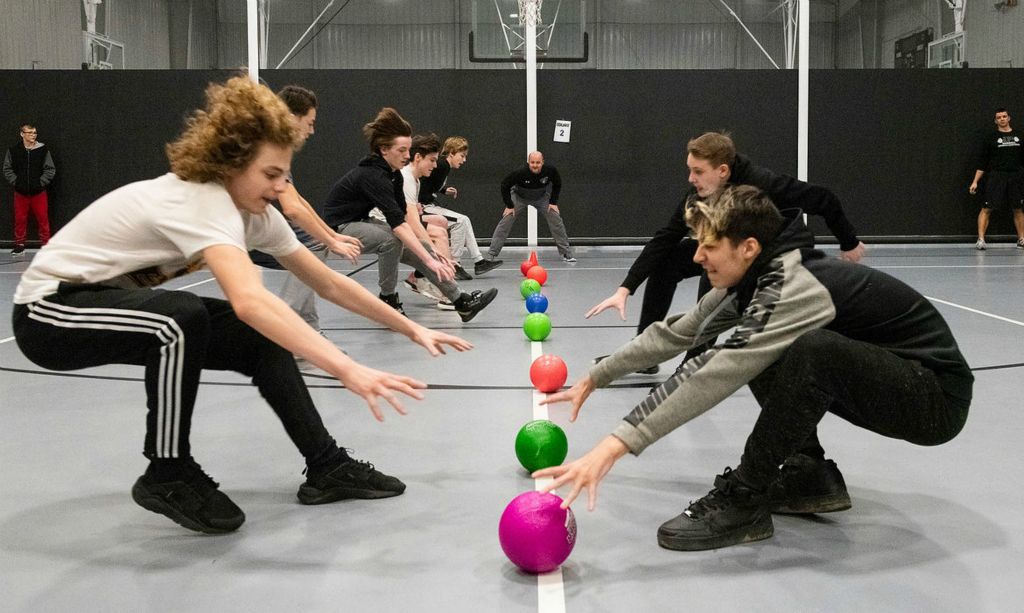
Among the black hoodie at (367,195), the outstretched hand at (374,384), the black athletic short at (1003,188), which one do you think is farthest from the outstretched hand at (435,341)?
the black athletic short at (1003,188)

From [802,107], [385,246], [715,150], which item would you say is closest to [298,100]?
[385,246]

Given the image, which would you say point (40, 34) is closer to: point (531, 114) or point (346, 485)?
point (531, 114)

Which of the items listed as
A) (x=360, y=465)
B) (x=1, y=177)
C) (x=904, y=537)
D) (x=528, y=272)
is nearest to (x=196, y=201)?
(x=360, y=465)

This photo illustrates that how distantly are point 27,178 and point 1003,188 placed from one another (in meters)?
14.5

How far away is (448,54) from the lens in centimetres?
2203

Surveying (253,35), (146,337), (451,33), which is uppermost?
(451,33)

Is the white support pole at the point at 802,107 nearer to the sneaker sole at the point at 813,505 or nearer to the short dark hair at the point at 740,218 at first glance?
the sneaker sole at the point at 813,505

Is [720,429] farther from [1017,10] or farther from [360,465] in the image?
[1017,10]

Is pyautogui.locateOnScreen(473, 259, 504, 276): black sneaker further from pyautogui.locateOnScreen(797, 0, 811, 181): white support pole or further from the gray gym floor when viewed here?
pyautogui.locateOnScreen(797, 0, 811, 181): white support pole

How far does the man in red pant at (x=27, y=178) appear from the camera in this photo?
14.4 metres

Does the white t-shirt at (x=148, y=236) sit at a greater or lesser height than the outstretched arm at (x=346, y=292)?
greater

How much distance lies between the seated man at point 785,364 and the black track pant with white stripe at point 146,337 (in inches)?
42.7

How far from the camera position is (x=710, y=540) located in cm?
279

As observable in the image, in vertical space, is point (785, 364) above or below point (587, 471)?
above
